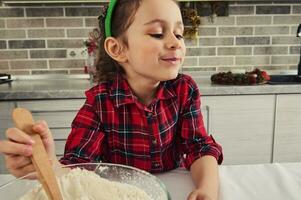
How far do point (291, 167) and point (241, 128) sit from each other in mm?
1045

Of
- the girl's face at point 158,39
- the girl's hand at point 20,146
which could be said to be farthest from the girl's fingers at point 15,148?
the girl's face at point 158,39

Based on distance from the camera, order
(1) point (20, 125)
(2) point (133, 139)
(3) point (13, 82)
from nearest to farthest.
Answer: (1) point (20, 125) < (2) point (133, 139) < (3) point (13, 82)

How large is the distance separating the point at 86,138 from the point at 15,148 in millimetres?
298

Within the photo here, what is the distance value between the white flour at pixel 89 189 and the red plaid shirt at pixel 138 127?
33 centimetres

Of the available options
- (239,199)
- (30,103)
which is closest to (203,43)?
(30,103)

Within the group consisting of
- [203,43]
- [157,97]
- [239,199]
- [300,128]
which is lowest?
[300,128]

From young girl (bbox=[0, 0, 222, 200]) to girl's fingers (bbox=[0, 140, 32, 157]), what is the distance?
22 centimetres

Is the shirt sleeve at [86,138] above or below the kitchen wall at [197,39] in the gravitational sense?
below

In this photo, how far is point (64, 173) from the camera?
523mm

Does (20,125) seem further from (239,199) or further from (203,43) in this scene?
(203,43)

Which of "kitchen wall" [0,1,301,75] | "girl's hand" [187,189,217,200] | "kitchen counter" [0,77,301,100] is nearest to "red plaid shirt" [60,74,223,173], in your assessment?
"girl's hand" [187,189,217,200]

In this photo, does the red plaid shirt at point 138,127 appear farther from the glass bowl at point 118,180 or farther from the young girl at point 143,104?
the glass bowl at point 118,180

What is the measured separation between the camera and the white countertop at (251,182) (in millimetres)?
610

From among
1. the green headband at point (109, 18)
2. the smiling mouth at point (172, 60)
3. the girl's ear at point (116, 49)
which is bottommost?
the smiling mouth at point (172, 60)
